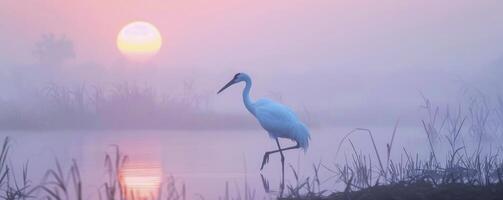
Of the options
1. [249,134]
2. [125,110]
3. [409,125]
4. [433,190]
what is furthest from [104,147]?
[409,125]

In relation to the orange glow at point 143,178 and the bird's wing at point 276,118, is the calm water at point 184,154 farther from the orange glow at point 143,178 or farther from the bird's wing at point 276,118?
the bird's wing at point 276,118

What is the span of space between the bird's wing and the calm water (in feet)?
1.72

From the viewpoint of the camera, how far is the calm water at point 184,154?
7984mm

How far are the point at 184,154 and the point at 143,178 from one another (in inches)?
127

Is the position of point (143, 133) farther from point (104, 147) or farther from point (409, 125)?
point (409, 125)

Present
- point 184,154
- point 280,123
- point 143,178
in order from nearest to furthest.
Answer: point 143,178 → point 280,123 → point 184,154

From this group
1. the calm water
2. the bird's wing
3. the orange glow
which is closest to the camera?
the orange glow

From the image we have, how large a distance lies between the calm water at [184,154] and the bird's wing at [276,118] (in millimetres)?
523

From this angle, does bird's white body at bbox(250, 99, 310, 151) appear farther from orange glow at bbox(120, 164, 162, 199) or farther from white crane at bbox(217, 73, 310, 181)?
orange glow at bbox(120, 164, 162, 199)

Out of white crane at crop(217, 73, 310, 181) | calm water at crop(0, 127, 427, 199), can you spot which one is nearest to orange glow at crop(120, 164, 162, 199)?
calm water at crop(0, 127, 427, 199)

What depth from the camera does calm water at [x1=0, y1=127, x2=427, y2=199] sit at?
798cm

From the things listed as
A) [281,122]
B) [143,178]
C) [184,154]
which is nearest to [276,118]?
[281,122]

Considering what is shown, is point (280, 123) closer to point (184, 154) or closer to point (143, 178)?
point (143, 178)

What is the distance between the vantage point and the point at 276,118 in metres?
9.16
